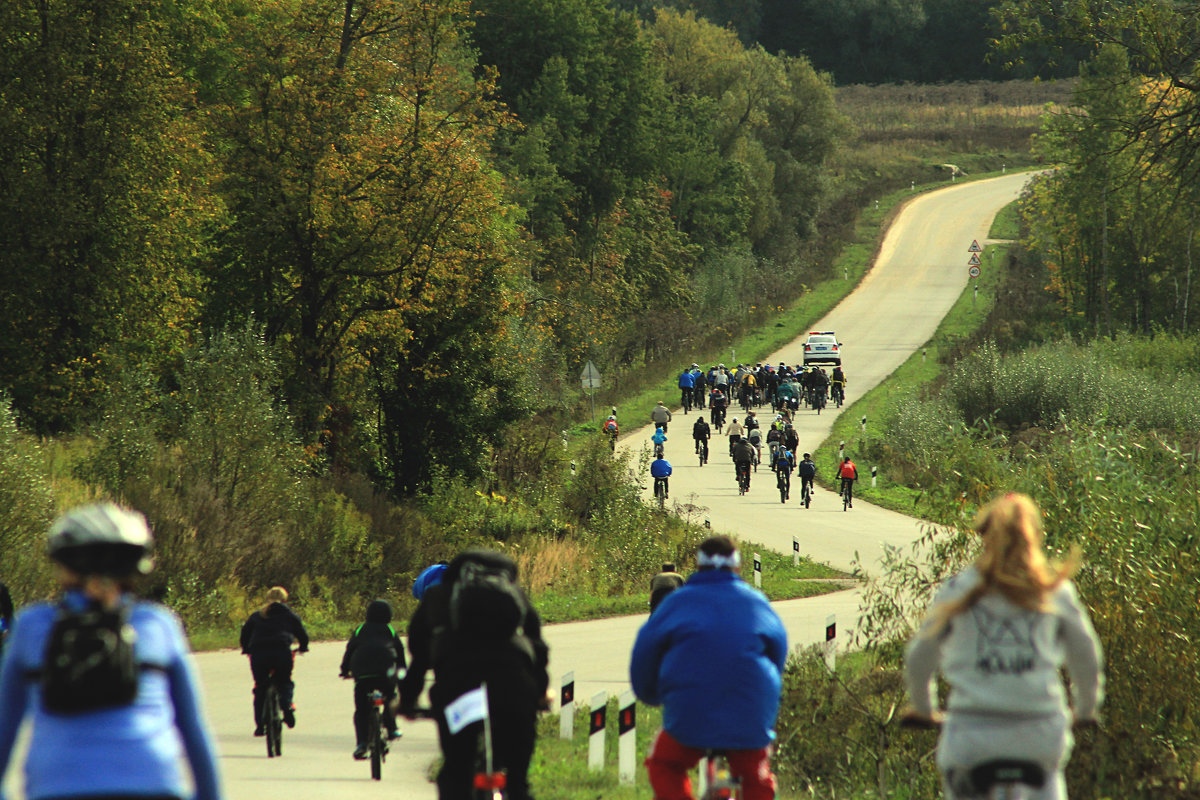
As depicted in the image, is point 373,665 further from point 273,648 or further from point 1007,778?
point 1007,778

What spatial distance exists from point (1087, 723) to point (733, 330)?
2523 inches

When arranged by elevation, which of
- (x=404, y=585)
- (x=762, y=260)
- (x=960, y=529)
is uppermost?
(x=762, y=260)

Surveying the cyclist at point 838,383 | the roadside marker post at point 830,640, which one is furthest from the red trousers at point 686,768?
the cyclist at point 838,383

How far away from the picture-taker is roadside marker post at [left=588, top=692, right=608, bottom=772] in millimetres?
11505

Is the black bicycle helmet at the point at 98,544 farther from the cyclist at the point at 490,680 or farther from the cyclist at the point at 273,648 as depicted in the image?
the cyclist at the point at 273,648

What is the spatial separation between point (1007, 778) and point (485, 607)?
224 centimetres

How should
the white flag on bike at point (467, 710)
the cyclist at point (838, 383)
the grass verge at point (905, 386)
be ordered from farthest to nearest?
the cyclist at point (838, 383)
the grass verge at point (905, 386)
the white flag on bike at point (467, 710)

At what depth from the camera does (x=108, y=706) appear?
148 inches

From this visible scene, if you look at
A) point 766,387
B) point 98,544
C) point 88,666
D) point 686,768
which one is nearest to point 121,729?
point 88,666

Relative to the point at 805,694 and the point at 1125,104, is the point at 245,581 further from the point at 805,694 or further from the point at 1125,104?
the point at 1125,104

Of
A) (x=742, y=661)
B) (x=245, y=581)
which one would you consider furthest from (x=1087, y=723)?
(x=245, y=581)

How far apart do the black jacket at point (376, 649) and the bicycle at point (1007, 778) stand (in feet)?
25.5

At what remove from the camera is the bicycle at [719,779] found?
597cm

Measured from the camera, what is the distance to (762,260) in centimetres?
8594
